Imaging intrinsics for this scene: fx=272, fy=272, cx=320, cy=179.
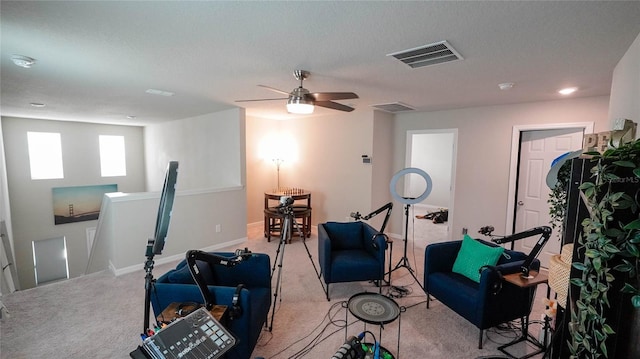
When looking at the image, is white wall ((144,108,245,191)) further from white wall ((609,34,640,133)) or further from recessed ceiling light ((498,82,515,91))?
white wall ((609,34,640,133))

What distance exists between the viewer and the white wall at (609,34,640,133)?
1.77 meters

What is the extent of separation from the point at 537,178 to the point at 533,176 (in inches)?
2.2

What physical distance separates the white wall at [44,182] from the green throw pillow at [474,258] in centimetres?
861

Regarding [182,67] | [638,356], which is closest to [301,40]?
[182,67]

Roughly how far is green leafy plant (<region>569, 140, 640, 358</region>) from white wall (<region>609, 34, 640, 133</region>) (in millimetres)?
983

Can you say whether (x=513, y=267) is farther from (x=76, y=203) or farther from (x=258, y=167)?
(x=76, y=203)

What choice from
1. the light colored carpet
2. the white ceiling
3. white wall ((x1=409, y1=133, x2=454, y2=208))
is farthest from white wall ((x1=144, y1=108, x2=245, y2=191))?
white wall ((x1=409, y1=133, x2=454, y2=208))

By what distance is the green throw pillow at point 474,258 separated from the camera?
99.3 inches

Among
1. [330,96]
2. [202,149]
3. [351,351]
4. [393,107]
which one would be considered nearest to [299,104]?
[330,96]

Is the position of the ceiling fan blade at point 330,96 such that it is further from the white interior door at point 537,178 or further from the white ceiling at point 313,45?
the white interior door at point 537,178

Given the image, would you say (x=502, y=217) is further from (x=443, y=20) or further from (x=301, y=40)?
(x=301, y=40)

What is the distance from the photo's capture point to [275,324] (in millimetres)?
2594

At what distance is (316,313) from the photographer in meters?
2.79

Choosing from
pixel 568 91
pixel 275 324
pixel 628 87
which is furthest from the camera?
pixel 568 91
